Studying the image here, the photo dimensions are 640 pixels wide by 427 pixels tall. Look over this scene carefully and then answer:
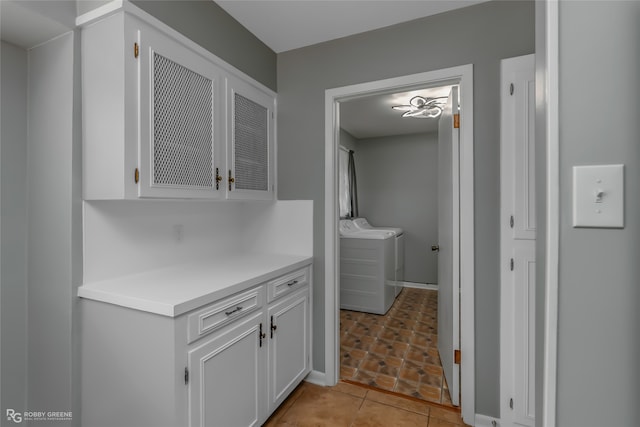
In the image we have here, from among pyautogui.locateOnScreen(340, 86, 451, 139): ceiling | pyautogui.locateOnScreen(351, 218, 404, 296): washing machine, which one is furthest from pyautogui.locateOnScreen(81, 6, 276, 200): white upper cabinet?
pyautogui.locateOnScreen(351, 218, 404, 296): washing machine

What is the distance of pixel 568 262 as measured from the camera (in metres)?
0.60

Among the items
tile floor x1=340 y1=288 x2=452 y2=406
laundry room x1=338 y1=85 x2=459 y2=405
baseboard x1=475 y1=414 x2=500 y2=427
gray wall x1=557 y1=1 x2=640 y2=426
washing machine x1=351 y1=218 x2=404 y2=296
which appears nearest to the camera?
gray wall x1=557 y1=1 x2=640 y2=426

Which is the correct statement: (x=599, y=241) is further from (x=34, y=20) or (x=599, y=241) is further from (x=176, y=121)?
(x=34, y=20)

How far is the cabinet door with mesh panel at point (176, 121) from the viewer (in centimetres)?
139

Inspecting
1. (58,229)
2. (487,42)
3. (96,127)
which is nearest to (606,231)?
(487,42)

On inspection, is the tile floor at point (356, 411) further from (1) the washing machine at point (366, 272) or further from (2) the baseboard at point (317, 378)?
(1) the washing machine at point (366, 272)

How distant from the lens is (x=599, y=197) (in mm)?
583

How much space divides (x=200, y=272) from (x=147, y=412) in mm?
667

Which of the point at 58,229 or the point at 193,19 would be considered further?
the point at 193,19

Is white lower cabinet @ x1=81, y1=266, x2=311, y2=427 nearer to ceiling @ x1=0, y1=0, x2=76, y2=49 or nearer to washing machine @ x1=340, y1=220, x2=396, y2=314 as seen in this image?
ceiling @ x1=0, y1=0, x2=76, y2=49

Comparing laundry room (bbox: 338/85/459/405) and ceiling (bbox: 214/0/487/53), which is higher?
ceiling (bbox: 214/0/487/53)

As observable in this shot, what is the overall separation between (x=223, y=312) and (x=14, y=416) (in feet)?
3.82

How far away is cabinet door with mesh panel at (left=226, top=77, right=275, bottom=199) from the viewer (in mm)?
1907

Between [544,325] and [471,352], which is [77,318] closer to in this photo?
[544,325]
